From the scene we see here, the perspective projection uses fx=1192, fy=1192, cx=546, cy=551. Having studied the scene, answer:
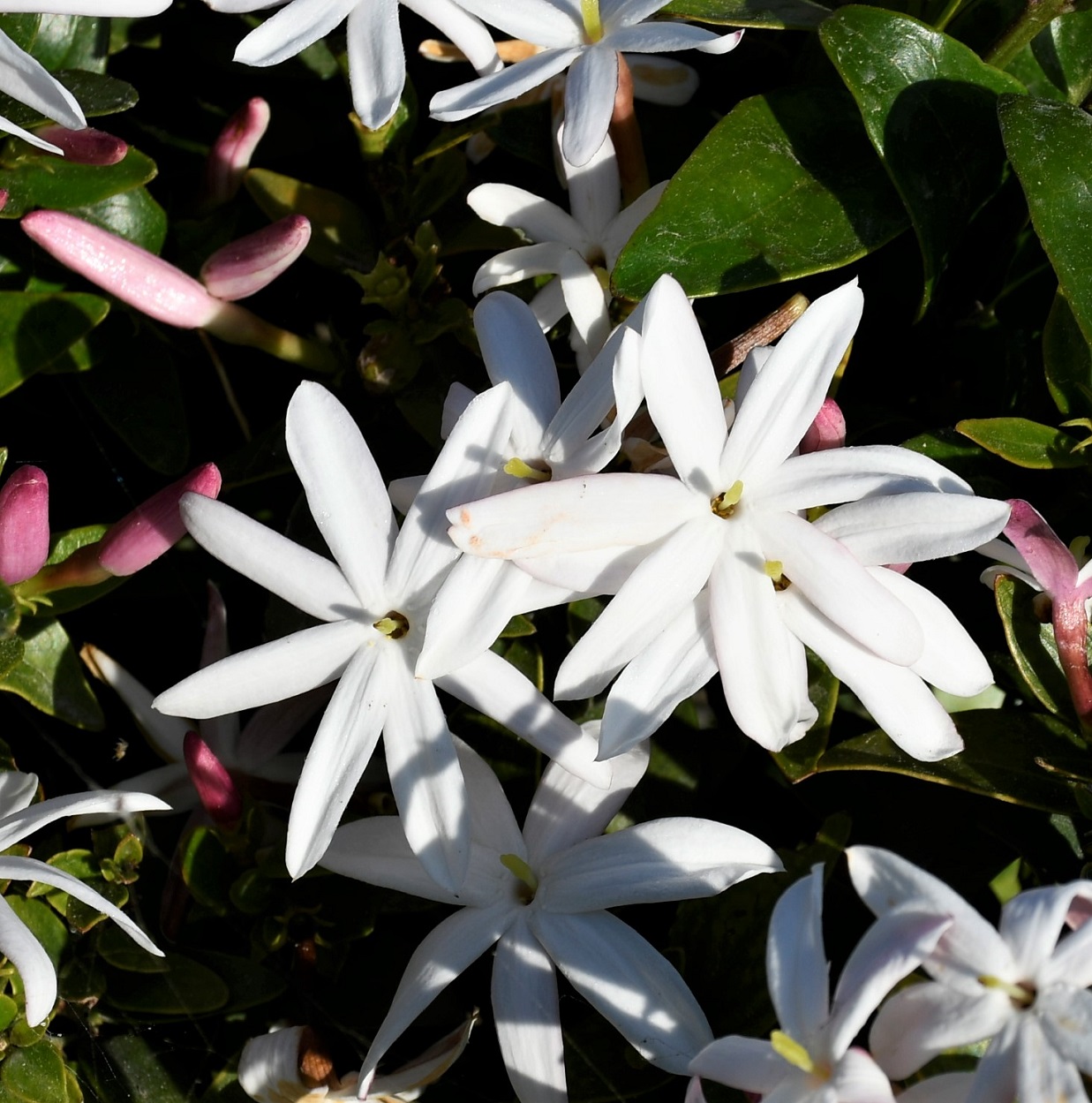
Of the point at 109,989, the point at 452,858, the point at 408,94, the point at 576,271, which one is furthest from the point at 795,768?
the point at 408,94

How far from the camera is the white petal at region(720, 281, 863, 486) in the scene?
635 mm

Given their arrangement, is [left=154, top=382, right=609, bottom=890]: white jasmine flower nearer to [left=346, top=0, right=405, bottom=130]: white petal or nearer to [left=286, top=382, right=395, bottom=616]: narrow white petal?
[left=286, top=382, right=395, bottom=616]: narrow white petal

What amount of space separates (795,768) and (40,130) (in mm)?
686

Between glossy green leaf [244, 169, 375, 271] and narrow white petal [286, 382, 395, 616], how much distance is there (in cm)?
30

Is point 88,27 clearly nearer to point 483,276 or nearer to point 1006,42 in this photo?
point 483,276

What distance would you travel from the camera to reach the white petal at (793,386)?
2.08ft

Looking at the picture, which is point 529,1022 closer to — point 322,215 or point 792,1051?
point 792,1051

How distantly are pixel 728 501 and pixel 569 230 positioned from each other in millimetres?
285

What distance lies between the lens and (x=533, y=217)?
827 mm

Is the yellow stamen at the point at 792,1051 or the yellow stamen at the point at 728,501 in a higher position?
the yellow stamen at the point at 728,501

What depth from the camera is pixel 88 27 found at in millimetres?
938

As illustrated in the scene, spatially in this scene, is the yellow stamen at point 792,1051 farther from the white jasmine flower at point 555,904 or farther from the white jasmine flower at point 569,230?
the white jasmine flower at point 569,230

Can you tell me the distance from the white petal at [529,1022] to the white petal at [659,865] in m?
0.03

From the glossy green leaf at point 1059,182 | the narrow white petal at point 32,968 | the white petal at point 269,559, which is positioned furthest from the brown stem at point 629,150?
the narrow white petal at point 32,968
